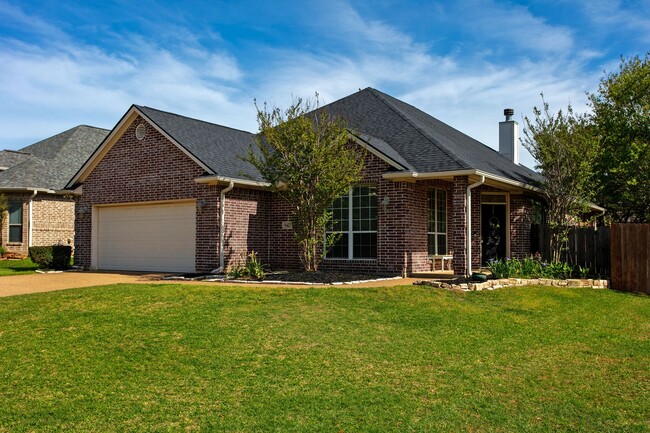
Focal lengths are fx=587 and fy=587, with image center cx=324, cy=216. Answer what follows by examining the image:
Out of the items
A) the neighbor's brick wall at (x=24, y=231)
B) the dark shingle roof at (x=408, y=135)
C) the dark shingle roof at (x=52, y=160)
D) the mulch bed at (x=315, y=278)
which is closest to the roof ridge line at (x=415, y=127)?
the dark shingle roof at (x=408, y=135)

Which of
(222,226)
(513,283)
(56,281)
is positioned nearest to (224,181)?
(222,226)

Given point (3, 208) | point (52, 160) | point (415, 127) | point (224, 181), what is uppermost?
point (52, 160)

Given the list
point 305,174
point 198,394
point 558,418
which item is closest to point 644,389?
point 558,418

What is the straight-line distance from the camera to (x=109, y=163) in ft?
61.4

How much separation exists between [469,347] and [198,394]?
146 inches

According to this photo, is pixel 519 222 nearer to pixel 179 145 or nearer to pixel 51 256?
pixel 179 145

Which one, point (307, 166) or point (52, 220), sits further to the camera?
point (52, 220)

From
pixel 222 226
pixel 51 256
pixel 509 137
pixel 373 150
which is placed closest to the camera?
pixel 373 150

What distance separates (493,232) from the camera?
19000 millimetres

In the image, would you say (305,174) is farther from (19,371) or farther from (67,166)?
(67,166)

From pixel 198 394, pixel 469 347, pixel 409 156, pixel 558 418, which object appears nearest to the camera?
pixel 558 418

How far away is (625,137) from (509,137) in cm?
455

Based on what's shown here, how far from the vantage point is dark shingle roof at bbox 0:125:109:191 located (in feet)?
81.3

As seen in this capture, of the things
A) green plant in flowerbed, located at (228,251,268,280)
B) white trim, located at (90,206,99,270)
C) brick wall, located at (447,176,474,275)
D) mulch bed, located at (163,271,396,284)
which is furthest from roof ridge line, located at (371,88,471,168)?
white trim, located at (90,206,99,270)
